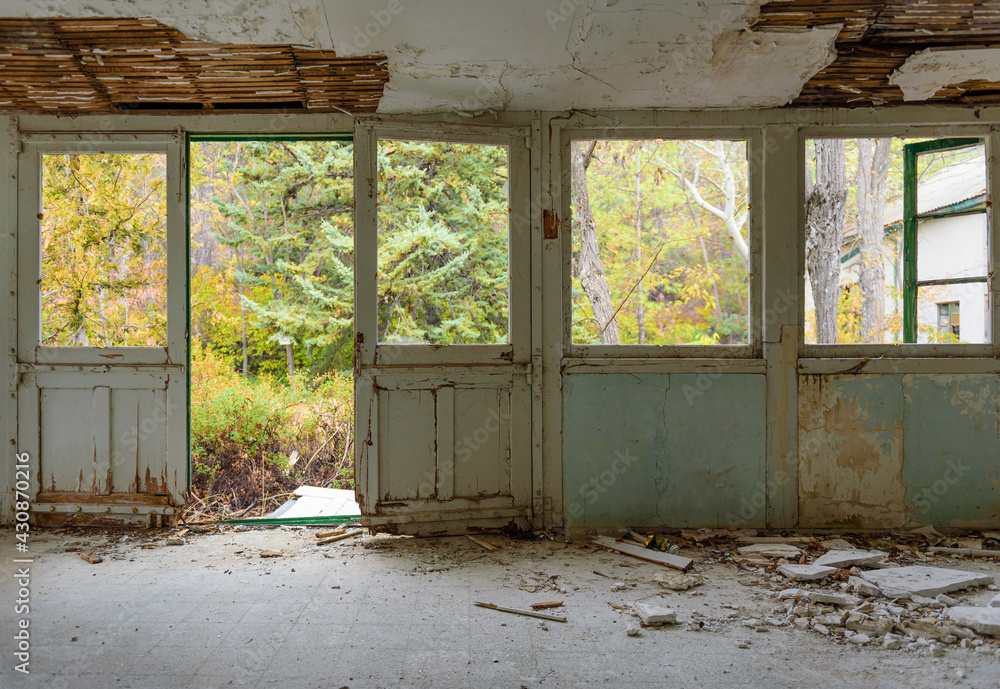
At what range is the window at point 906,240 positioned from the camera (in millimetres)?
3961

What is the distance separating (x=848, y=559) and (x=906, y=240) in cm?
218

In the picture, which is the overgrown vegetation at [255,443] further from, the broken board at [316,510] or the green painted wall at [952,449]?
the green painted wall at [952,449]

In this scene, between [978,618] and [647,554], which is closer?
[978,618]

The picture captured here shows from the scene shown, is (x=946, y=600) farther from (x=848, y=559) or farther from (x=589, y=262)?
(x=589, y=262)

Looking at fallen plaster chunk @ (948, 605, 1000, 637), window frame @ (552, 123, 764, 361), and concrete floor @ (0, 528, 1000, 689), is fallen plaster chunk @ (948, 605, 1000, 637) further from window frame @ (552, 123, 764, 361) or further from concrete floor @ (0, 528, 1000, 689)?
window frame @ (552, 123, 764, 361)

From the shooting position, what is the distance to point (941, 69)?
3.45m

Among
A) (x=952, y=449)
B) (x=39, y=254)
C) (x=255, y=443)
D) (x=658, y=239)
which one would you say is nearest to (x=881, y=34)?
(x=952, y=449)

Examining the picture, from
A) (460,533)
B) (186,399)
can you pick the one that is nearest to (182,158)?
(186,399)

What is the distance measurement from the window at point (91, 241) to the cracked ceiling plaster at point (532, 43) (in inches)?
90.0

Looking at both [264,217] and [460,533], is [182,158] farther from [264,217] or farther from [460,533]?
[264,217]

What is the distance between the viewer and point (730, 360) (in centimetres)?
382

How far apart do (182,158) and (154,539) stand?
2410 mm

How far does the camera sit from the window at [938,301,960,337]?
161 inches

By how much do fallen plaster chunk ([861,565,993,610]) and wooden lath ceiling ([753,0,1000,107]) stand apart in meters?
2.73
